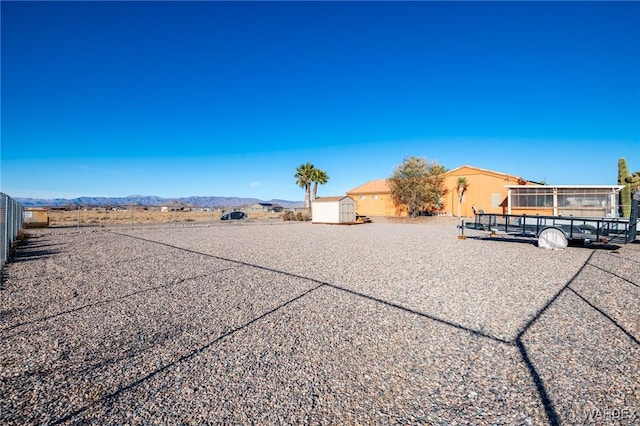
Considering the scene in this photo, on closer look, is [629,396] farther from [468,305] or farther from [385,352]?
[468,305]

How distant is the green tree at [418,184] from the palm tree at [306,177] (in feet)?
41.7

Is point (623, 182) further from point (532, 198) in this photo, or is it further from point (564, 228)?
point (564, 228)

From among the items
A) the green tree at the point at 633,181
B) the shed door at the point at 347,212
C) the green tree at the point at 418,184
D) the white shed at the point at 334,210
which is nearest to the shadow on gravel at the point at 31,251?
the white shed at the point at 334,210

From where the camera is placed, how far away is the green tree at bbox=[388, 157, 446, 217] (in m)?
35.8

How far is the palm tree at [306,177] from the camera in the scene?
4516 centimetres

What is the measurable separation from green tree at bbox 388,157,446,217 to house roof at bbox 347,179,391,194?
395cm

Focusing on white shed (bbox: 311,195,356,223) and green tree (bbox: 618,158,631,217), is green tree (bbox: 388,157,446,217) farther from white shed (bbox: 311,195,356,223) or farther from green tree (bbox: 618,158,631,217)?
green tree (bbox: 618,158,631,217)

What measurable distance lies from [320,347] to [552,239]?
38.3 ft

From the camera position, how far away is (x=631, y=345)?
3.78 metres

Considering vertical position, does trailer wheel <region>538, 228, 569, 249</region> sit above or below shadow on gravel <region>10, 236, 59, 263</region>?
above

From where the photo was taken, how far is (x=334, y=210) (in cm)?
2853

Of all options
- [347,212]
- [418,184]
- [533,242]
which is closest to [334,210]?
[347,212]

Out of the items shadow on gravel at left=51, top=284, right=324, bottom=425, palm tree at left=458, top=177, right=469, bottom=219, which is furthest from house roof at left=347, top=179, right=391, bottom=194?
shadow on gravel at left=51, top=284, right=324, bottom=425

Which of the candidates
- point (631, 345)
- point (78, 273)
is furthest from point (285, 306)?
point (78, 273)
